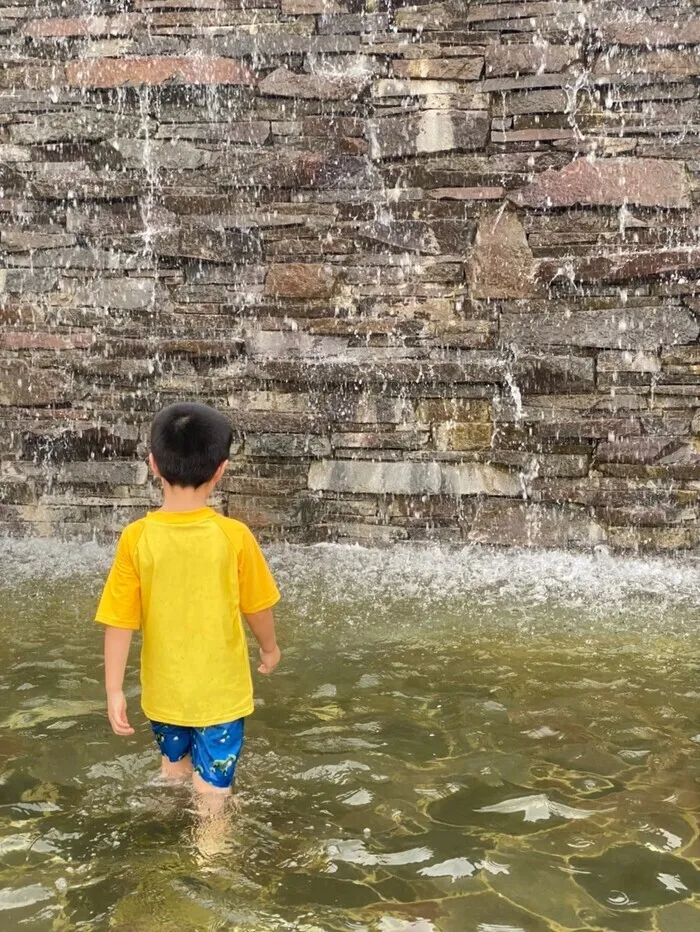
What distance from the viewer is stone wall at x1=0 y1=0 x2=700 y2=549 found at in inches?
198

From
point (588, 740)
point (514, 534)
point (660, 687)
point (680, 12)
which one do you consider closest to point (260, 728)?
point (588, 740)

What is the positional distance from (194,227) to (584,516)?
2591 mm

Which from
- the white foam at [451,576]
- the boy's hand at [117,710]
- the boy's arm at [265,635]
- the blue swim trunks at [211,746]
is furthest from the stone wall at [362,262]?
the boy's hand at [117,710]

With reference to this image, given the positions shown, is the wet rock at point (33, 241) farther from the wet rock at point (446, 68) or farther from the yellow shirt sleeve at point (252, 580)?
the yellow shirt sleeve at point (252, 580)

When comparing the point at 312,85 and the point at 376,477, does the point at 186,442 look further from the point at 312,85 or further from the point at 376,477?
the point at 312,85

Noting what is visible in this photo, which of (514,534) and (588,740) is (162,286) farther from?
(588,740)

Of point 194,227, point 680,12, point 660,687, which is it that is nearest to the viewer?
point 660,687

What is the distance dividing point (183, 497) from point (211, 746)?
0.62 m

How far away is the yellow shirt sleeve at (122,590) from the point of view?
2.37 metres

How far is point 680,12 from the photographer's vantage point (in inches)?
194

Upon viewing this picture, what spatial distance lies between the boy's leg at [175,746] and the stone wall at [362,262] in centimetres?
283

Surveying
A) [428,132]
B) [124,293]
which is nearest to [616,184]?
[428,132]

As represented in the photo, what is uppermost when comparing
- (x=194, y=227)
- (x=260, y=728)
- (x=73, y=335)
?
(x=194, y=227)

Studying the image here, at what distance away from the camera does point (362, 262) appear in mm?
5230
